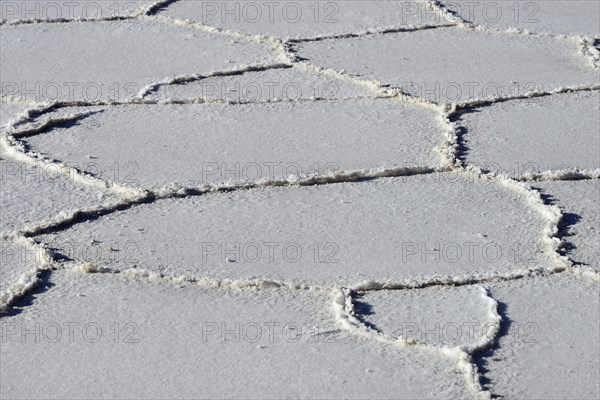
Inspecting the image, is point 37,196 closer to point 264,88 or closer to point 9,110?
point 9,110

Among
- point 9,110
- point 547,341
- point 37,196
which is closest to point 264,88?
point 9,110

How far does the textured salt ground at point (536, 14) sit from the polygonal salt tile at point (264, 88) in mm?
515

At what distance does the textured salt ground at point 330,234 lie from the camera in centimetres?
198

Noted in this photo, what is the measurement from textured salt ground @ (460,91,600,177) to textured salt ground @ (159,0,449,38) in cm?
49

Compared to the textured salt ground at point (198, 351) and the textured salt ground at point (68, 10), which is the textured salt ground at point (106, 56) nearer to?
the textured salt ground at point (68, 10)

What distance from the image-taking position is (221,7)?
3.06 meters

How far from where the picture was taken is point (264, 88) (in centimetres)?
263

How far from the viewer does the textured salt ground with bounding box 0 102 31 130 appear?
8.13 feet

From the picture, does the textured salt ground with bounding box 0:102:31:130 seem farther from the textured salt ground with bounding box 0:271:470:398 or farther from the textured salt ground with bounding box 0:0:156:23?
the textured salt ground with bounding box 0:271:470:398

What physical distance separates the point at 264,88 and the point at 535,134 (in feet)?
1.84

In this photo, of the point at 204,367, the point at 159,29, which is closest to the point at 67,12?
the point at 159,29

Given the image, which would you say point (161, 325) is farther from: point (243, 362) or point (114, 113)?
point (114, 113)

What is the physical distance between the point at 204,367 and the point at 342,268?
34 cm

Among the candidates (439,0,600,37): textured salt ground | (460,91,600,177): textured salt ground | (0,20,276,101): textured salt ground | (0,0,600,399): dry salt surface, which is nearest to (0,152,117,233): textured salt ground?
(0,0,600,399): dry salt surface
